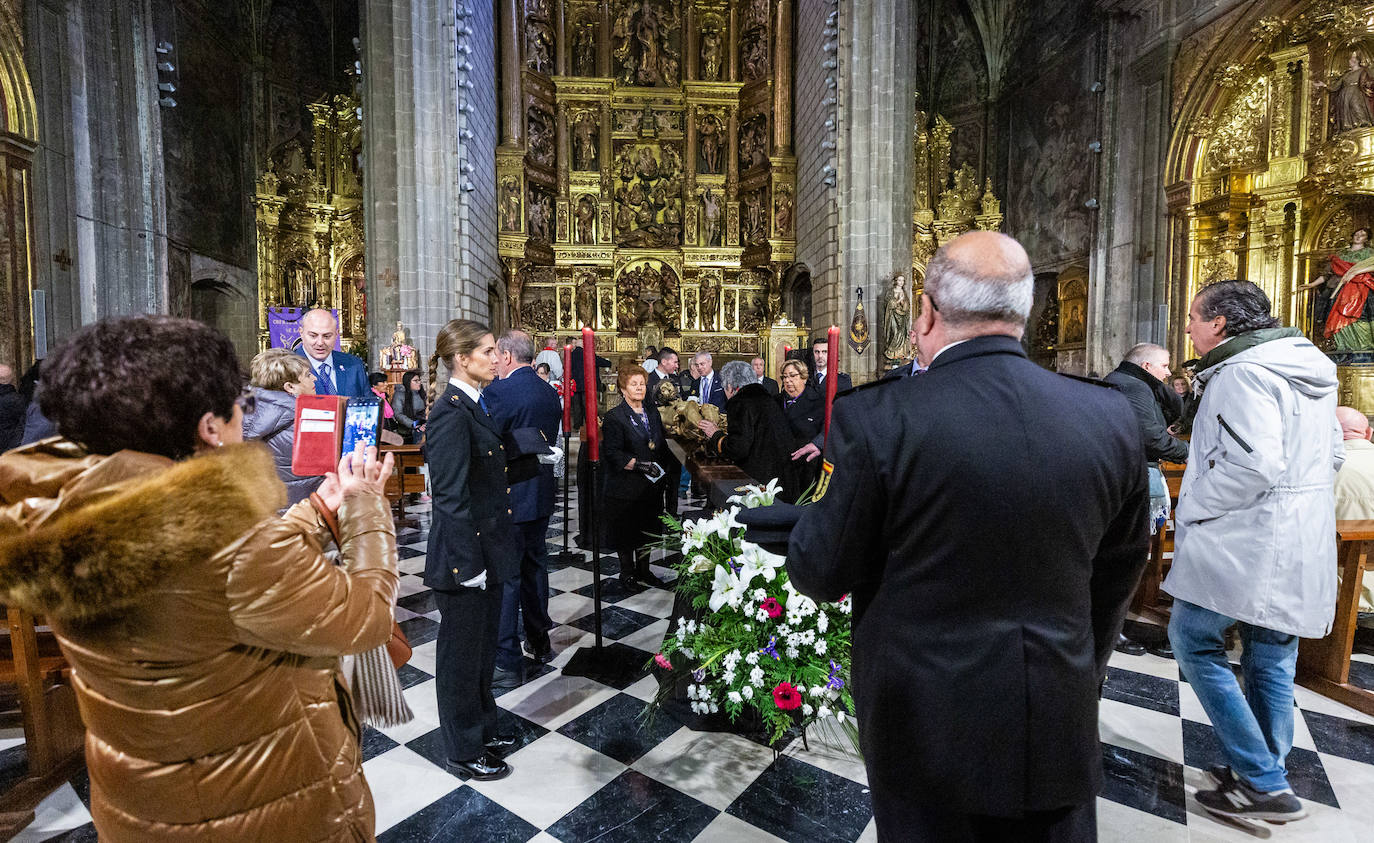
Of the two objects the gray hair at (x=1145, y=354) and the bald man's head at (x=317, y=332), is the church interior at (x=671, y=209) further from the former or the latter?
the bald man's head at (x=317, y=332)

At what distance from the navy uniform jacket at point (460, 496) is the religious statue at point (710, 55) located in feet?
55.3

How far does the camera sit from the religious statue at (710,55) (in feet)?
55.0

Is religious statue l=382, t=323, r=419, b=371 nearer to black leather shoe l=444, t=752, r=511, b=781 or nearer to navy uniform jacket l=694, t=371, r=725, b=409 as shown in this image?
navy uniform jacket l=694, t=371, r=725, b=409

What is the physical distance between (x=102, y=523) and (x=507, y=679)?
2.87 metres

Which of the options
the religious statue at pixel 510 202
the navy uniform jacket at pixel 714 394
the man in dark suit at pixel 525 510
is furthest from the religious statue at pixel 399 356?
the religious statue at pixel 510 202

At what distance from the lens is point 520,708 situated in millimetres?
3230

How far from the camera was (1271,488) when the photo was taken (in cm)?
237

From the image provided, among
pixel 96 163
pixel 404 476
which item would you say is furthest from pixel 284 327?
pixel 404 476

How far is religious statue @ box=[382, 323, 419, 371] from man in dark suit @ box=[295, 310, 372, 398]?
204 inches

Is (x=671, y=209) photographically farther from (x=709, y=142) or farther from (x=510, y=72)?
(x=510, y=72)

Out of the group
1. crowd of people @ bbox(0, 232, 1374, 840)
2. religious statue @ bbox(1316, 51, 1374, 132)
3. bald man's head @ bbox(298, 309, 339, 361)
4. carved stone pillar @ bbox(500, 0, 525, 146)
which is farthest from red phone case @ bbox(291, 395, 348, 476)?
carved stone pillar @ bbox(500, 0, 525, 146)

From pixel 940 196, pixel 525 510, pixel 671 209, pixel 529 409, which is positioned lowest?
pixel 525 510

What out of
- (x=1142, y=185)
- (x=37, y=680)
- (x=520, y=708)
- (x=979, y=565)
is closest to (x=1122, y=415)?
(x=979, y=565)

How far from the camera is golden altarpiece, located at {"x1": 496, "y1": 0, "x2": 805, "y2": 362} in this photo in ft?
53.4
